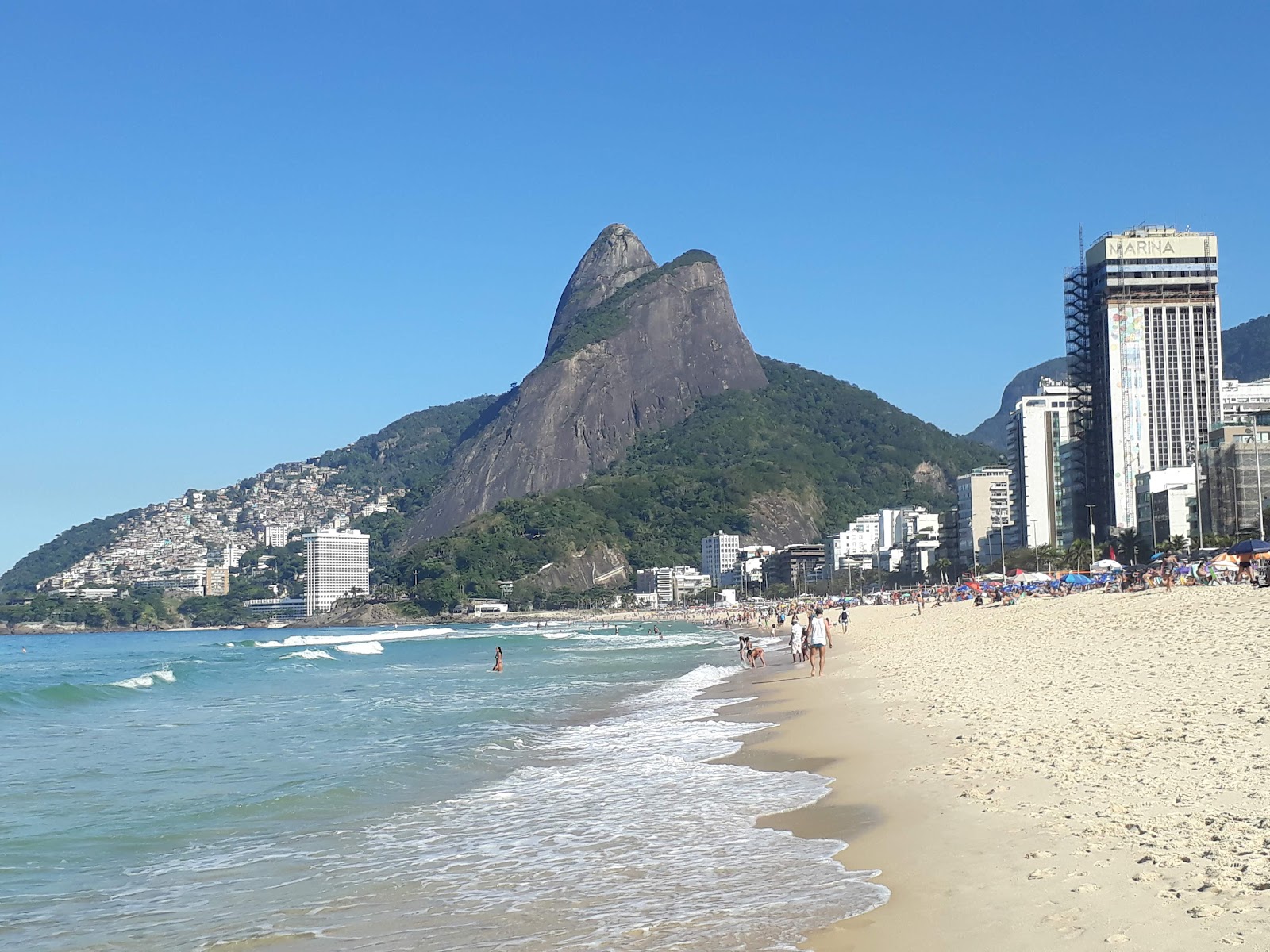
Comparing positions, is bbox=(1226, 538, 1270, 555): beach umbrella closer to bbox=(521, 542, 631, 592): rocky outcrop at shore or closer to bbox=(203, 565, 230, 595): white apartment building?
bbox=(521, 542, 631, 592): rocky outcrop at shore

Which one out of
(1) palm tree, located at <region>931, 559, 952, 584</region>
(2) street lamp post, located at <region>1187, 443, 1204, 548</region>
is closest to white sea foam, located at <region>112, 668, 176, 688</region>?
(2) street lamp post, located at <region>1187, 443, 1204, 548</region>

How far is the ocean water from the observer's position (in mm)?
5348

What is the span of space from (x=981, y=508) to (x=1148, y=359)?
954 inches

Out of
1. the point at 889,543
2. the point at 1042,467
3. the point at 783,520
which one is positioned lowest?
the point at 889,543

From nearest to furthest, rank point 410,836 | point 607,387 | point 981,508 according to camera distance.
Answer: point 410,836 < point 981,508 < point 607,387

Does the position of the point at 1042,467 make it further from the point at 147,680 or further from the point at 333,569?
the point at 333,569

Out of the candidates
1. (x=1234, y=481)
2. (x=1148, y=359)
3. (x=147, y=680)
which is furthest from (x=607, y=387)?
(x=147, y=680)

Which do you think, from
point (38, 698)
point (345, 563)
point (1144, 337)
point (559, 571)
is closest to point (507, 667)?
point (38, 698)

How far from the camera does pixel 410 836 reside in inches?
303

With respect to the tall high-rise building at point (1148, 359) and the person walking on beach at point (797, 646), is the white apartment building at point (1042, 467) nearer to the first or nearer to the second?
the tall high-rise building at point (1148, 359)

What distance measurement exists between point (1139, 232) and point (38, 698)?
75086 millimetres

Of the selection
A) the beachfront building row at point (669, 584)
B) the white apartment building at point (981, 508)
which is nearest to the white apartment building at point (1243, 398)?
the white apartment building at point (981, 508)

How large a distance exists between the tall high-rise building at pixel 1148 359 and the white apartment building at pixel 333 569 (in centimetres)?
9847

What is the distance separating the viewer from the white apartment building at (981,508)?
315 feet
